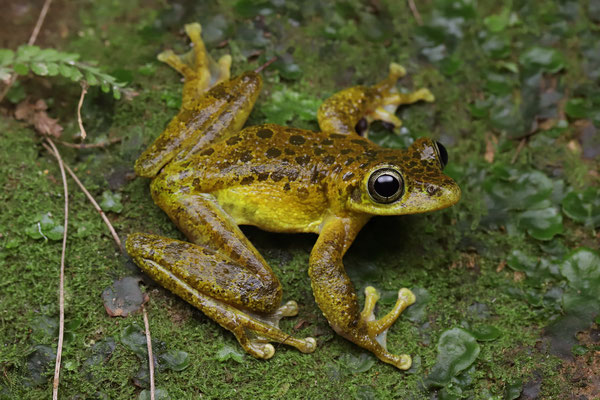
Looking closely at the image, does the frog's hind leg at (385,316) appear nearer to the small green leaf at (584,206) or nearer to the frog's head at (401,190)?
the frog's head at (401,190)

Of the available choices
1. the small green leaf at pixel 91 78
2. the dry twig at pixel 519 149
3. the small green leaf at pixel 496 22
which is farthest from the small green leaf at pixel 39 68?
the small green leaf at pixel 496 22

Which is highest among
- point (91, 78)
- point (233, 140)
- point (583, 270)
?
point (91, 78)

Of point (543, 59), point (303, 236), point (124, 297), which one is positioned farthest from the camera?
point (543, 59)

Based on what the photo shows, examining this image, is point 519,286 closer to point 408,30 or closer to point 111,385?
point 408,30

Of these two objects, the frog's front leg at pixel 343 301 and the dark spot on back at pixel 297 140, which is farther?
the dark spot on back at pixel 297 140

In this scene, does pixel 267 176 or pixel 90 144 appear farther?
pixel 90 144

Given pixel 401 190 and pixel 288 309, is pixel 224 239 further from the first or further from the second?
pixel 401 190

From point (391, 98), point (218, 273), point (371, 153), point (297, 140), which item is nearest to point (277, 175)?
point (297, 140)
